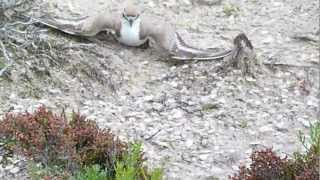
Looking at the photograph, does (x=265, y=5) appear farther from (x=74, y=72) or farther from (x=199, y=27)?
(x=74, y=72)

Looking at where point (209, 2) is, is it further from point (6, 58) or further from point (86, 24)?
point (6, 58)

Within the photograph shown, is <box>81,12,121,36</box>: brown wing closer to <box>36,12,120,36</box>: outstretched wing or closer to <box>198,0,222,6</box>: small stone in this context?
<box>36,12,120,36</box>: outstretched wing

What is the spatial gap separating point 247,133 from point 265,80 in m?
0.85

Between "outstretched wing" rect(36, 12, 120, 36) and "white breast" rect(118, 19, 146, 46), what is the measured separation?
75 mm

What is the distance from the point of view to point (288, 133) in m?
4.66

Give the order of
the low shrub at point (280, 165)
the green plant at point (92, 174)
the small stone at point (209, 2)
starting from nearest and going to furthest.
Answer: the green plant at point (92, 174) → the low shrub at point (280, 165) → the small stone at point (209, 2)

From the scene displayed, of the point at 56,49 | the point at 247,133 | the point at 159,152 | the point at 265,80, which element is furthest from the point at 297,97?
the point at 56,49

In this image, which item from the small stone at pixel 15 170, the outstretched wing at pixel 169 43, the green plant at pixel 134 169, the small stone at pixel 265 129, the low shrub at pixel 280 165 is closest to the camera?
the green plant at pixel 134 169

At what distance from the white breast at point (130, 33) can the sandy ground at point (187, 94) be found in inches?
2.8

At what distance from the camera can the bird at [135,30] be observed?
5.80 meters

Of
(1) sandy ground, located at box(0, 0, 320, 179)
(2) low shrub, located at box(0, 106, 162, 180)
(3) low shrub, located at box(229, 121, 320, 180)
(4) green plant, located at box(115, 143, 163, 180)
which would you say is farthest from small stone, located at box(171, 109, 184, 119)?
(3) low shrub, located at box(229, 121, 320, 180)

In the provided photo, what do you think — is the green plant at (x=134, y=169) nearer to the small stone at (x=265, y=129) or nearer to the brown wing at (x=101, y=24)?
the small stone at (x=265, y=129)

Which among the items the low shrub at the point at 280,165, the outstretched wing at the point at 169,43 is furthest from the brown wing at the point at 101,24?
the low shrub at the point at 280,165

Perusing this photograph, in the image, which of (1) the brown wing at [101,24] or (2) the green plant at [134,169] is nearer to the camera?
(2) the green plant at [134,169]
